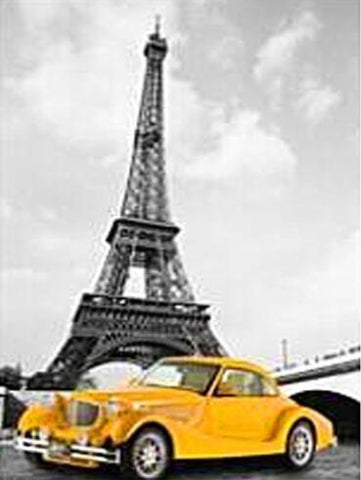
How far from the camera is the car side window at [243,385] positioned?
0.91m

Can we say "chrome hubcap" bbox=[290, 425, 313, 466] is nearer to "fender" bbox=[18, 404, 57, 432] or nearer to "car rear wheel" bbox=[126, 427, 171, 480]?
"car rear wheel" bbox=[126, 427, 171, 480]

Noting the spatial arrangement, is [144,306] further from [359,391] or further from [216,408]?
[216,408]

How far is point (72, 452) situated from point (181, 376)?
221 millimetres

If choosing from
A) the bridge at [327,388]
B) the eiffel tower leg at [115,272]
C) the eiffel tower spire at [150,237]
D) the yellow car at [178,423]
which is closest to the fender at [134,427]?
the yellow car at [178,423]

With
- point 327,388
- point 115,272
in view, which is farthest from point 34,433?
point 115,272

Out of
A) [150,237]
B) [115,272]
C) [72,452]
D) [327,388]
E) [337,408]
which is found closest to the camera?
[72,452]

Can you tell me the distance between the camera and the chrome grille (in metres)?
0.87

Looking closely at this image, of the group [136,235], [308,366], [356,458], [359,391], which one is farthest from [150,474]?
[136,235]

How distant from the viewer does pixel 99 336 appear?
147 inches

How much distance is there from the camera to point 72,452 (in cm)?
80

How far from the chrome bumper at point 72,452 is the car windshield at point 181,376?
0.17 metres

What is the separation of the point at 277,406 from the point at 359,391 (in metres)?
2.67

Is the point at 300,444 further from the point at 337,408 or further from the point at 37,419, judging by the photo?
the point at 337,408

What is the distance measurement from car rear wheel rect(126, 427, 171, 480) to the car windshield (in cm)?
10
